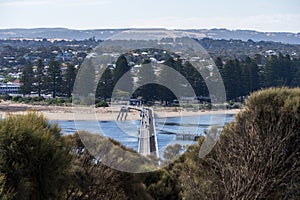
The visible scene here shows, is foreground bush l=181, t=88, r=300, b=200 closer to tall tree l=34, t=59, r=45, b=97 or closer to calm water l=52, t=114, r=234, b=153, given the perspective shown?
calm water l=52, t=114, r=234, b=153

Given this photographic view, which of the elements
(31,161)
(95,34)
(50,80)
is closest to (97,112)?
(50,80)

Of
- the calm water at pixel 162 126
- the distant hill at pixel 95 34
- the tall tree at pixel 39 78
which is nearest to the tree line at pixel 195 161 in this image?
the calm water at pixel 162 126

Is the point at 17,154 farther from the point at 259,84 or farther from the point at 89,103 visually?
the point at 259,84

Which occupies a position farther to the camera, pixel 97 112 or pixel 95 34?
pixel 95 34

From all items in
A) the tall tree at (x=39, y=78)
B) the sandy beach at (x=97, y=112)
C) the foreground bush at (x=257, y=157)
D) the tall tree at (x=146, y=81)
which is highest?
the foreground bush at (x=257, y=157)

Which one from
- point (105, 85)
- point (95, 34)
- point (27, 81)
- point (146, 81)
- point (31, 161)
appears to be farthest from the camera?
point (95, 34)

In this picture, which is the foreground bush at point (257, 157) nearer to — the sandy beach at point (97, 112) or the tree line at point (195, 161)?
the tree line at point (195, 161)

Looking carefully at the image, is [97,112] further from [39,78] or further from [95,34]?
[95,34]

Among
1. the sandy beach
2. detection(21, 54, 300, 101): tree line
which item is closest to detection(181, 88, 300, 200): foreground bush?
detection(21, 54, 300, 101): tree line
